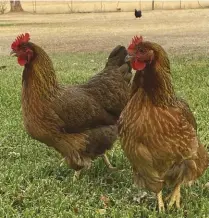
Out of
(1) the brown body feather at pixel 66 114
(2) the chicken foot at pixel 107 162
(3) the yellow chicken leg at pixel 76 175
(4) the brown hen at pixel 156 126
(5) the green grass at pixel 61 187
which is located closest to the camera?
(4) the brown hen at pixel 156 126

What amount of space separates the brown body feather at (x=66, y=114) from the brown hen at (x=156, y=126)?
783mm

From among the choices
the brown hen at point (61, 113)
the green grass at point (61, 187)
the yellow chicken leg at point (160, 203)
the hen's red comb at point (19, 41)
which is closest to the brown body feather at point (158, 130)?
the yellow chicken leg at point (160, 203)

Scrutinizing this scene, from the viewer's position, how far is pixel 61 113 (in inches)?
158

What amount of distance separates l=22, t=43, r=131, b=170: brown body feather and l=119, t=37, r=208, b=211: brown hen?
783 mm

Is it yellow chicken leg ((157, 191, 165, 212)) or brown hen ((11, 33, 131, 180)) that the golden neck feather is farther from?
yellow chicken leg ((157, 191, 165, 212))

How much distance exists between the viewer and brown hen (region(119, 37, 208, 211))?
316 cm

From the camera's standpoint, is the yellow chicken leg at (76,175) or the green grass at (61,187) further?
the yellow chicken leg at (76,175)

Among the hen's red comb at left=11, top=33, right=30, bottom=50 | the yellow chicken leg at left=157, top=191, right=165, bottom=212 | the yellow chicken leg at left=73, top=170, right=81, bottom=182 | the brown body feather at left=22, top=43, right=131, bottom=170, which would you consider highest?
the hen's red comb at left=11, top=33, right=30, bottom=50

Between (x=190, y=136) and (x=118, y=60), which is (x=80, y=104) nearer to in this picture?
(x=118, y=60)

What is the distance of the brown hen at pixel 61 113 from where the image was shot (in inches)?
155

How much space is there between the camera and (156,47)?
10.3 ft

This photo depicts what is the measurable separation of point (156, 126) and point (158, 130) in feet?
0.10

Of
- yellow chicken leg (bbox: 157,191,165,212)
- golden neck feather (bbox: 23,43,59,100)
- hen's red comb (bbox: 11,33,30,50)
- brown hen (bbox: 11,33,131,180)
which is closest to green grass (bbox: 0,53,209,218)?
yellow chicken leg (bbox: 157,191,165,212)

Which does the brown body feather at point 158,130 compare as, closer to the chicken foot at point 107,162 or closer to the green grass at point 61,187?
the green grass at point 61,187
